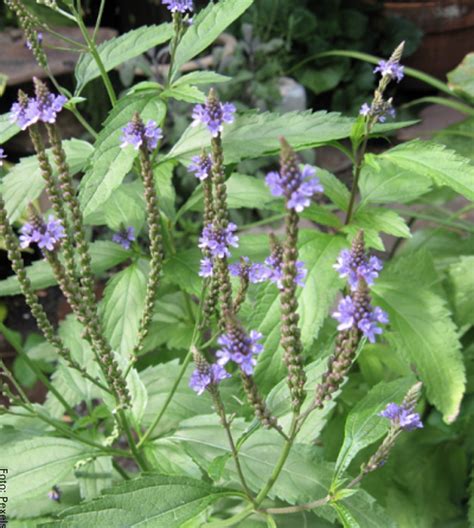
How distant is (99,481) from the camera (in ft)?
4.86

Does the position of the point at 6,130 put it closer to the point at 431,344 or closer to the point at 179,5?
the point at 179,5

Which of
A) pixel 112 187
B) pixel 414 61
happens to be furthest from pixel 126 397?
pixel 414 61

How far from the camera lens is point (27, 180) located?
1.56 m

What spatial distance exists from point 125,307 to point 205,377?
60 centimetres

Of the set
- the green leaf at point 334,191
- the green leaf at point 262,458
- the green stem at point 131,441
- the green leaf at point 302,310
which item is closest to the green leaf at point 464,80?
the green leaf at point 334,191

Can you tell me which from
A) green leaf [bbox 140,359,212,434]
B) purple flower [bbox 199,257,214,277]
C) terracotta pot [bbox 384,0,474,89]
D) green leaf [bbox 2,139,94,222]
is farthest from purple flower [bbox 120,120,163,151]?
terracotta pot [bbox 384,0,474,89]

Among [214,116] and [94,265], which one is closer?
[214,116]

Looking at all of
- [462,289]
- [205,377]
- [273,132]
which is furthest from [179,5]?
[462,289]

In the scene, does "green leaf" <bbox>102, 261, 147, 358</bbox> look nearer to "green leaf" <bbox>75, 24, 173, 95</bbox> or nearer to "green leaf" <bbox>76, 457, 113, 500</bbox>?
"green leaf" <bbox>76, 457, 113, 500</bbox>

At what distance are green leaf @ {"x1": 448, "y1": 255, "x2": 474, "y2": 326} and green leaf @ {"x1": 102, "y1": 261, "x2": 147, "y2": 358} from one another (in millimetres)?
774

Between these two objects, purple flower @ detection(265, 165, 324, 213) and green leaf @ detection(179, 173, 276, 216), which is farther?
green leaf @ detection(179, 173, 276, 216)

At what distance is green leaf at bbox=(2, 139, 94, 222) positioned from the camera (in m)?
1.52

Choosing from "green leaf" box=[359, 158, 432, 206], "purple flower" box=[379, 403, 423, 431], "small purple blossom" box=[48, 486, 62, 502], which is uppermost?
"green leaf" box=[359, 158, 432, 206]

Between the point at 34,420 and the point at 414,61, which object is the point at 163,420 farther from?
the point at 414,61
